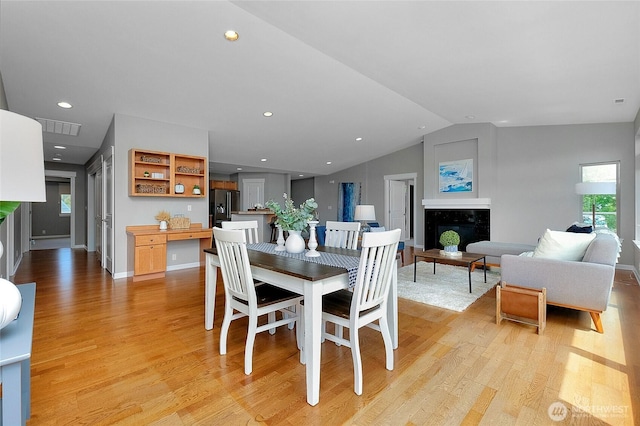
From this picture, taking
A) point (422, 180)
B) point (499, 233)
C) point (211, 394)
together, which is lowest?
point (211, 394)

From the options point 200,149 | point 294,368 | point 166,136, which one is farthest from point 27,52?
point 294,368

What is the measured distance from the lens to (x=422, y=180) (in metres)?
7.92

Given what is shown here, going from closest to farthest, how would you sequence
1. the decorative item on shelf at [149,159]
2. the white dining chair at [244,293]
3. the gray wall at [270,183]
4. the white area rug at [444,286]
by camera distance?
1. the white dining chair at [244,293]
2. the white area rug at [444,286]
3. the decorative item on shelf at [149,159]
4. the gray wall at [270,183]

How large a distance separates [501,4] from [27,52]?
421cm

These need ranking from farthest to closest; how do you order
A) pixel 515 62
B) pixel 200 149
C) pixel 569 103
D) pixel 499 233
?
pixel 499 233
pixel 200 149
pixel 569 103
pixel 515 62

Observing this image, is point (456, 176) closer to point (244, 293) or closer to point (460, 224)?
point (460, 224)

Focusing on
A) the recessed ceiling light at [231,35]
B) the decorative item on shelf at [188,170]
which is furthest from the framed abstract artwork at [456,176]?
the recessed ceiling light at [231,35]

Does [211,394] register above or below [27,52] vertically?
below

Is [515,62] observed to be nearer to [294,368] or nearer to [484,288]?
[484,288]

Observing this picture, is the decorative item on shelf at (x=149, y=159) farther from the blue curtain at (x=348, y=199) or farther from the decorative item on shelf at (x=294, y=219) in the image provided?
the blue curtain at (x=348, y=199)

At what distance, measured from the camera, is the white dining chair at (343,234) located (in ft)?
10.2

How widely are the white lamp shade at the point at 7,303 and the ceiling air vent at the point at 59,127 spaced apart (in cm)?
482

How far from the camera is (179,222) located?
16.2 feet

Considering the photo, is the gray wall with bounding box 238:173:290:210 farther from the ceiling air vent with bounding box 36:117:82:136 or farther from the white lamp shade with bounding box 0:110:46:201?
the white lamp shade with bounding box 0:110:46:201
